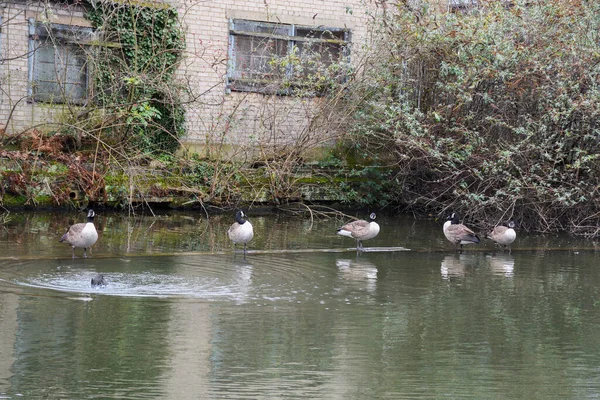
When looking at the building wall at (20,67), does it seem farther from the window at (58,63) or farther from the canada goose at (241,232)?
the canada goose at (241,232)

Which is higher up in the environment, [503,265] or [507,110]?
[507,110]

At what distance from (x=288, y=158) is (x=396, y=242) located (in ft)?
17.0

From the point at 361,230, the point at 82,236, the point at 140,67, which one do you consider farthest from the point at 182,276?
the point at 140,67

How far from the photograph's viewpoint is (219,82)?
22641 mm

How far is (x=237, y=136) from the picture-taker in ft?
77.4

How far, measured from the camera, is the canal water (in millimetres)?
7887

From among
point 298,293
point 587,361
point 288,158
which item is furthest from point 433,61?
point 587,361

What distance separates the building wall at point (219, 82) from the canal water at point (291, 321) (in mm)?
6262

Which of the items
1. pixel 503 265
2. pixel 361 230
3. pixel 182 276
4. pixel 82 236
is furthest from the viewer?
pixel 361 230

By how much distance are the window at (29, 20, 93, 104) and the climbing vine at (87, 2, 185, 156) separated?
78 centimetres

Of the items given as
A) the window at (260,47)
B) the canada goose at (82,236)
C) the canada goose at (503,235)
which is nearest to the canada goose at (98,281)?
the canada goose at (82,236)

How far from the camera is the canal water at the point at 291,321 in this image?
7887 millimetres

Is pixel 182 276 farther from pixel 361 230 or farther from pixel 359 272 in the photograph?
Result: pixel 361 230

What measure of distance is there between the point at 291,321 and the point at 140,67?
14.3m
